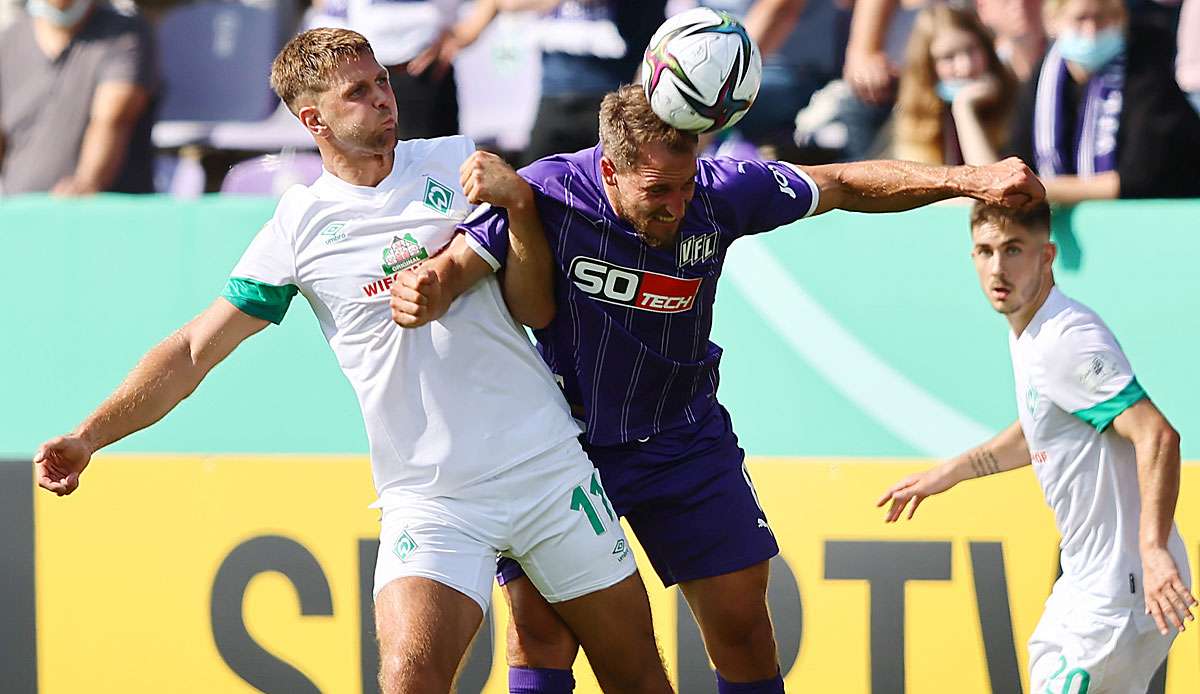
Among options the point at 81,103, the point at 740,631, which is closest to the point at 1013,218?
the point at 740,631

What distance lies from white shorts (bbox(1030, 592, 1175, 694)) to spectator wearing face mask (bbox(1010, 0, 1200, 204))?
5.95 feet

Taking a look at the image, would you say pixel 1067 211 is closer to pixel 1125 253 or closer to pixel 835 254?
pixel 1125 253

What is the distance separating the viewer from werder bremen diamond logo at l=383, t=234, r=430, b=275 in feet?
14.5

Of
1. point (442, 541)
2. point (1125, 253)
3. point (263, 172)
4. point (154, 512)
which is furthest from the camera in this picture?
point (263, 172)

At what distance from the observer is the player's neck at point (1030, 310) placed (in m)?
4.94

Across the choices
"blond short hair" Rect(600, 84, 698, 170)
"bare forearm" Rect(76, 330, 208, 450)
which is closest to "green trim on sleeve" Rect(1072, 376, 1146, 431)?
"blond short hair" Rect(600, 84, 698, 170)

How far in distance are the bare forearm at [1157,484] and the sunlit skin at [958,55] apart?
2.54 m

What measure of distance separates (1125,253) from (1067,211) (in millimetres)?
244

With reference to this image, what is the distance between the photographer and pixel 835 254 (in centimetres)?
587

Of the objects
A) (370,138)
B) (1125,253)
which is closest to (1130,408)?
(1125,253)

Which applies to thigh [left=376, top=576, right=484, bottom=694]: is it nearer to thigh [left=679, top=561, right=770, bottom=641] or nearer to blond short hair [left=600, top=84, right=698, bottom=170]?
thigh [left=679, top=561, right=770, bottom=641]

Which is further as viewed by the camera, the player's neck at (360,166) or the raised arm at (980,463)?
A: the raised arm at (980,463)

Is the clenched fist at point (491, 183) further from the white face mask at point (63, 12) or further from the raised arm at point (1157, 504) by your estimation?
the white face mask at point (63, 12)

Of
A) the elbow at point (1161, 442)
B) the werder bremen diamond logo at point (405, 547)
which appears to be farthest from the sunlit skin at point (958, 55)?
the werder bremen diamond logo at point (405, 547)
